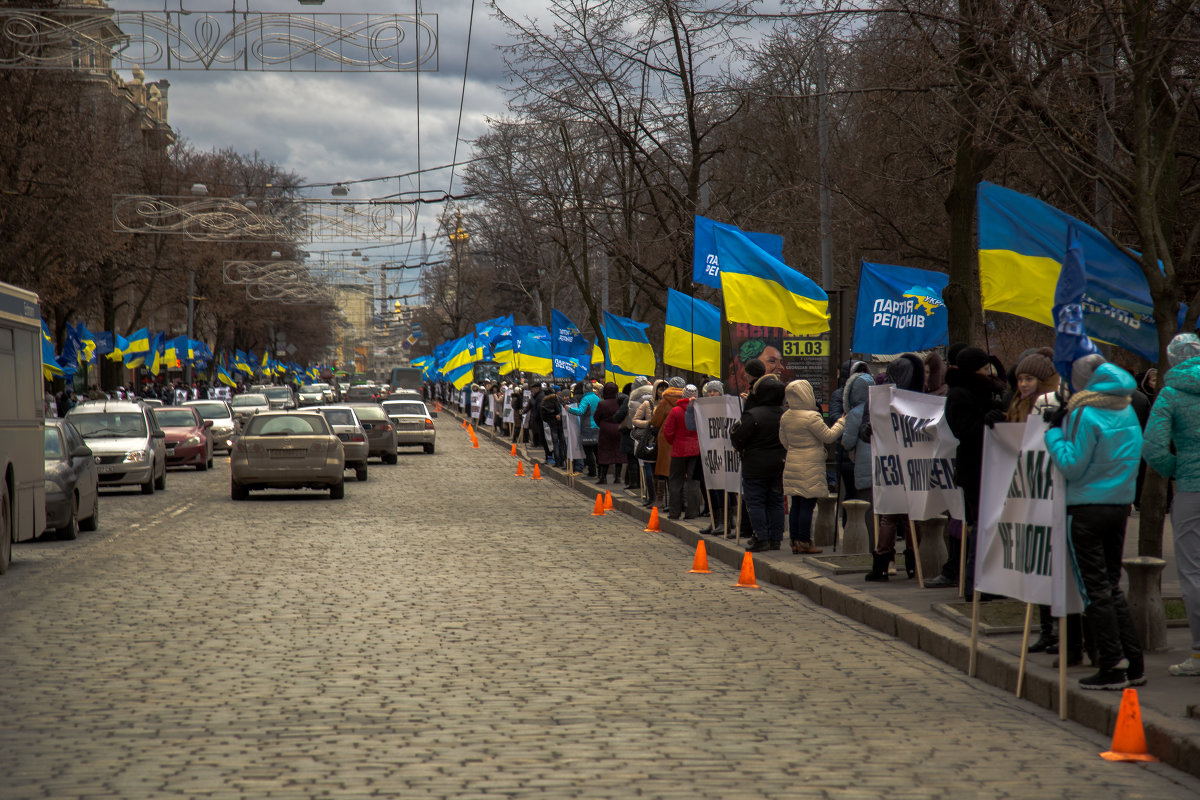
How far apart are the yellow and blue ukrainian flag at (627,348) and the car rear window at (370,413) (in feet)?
33.4

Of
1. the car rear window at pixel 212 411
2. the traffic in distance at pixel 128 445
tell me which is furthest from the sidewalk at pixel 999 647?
the car rear window at pixel 212 411

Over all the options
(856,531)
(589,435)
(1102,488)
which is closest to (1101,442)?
(1102,488)

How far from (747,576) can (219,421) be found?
29.1m

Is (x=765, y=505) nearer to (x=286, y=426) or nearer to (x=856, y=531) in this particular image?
(x=856, y=531)

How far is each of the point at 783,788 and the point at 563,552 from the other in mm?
9857

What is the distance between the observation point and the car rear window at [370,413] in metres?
36.0

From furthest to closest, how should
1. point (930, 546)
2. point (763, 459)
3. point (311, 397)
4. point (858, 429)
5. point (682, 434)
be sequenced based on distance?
point (311, 397) → point (682, 434) → point (763, 459) → point (858, 429) → point (930, 546)

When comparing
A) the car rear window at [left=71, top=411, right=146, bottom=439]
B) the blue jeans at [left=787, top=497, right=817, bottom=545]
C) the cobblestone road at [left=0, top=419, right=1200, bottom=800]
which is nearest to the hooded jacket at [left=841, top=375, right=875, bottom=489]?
the blue jeans at [left=787, top=497, right=817, bottom=545]

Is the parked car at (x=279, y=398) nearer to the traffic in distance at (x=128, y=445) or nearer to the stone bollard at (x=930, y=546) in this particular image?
the traffic in distance at (x=128, y=445)

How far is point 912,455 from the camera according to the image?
1112 centimetres

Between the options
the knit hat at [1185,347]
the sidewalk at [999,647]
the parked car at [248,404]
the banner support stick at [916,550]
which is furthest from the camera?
the parked car at [248,404]

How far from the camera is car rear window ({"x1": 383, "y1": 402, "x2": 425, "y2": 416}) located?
41250mm

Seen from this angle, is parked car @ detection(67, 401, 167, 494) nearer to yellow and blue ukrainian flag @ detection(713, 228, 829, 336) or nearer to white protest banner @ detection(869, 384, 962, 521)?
yellow and blue ukrainian flag @ detection(713, 228, 829, 336)

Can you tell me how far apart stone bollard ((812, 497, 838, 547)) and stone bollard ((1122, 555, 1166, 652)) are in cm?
636
